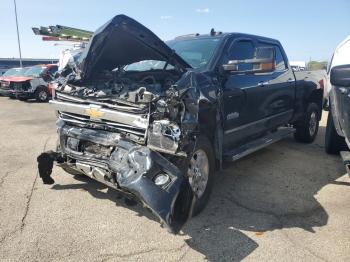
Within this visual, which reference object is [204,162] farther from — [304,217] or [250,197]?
[304,217]

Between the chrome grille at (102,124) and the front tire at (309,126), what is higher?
the chrome grille at (102,124)

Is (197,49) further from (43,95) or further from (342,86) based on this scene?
(43,95)

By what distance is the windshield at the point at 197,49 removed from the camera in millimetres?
4645

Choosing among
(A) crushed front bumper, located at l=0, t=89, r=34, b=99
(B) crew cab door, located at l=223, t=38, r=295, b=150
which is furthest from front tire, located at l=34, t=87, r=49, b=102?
(B) crew cab door, located at l=223, t=38, r=295, b=150

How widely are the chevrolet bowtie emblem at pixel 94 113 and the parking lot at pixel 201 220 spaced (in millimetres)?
1064

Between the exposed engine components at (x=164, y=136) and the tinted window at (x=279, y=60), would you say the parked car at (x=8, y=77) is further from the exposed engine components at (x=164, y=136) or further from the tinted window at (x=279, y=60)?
the exposed engine components at (x=164, y=136)

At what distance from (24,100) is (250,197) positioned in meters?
15.4

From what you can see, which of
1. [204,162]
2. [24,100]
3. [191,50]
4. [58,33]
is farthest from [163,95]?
[24,100]

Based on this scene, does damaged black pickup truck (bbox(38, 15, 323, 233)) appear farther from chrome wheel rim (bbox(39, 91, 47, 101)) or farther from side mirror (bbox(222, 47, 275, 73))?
chrome wheel rim (bbox(39, 91, 47, 101))

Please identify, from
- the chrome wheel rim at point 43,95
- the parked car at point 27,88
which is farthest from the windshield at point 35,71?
the chrome wheel rim at point 43,95

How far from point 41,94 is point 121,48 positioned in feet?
44.5

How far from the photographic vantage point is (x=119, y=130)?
12.7 ft

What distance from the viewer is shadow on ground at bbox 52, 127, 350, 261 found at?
138 inches

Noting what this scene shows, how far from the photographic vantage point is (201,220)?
154 inches
